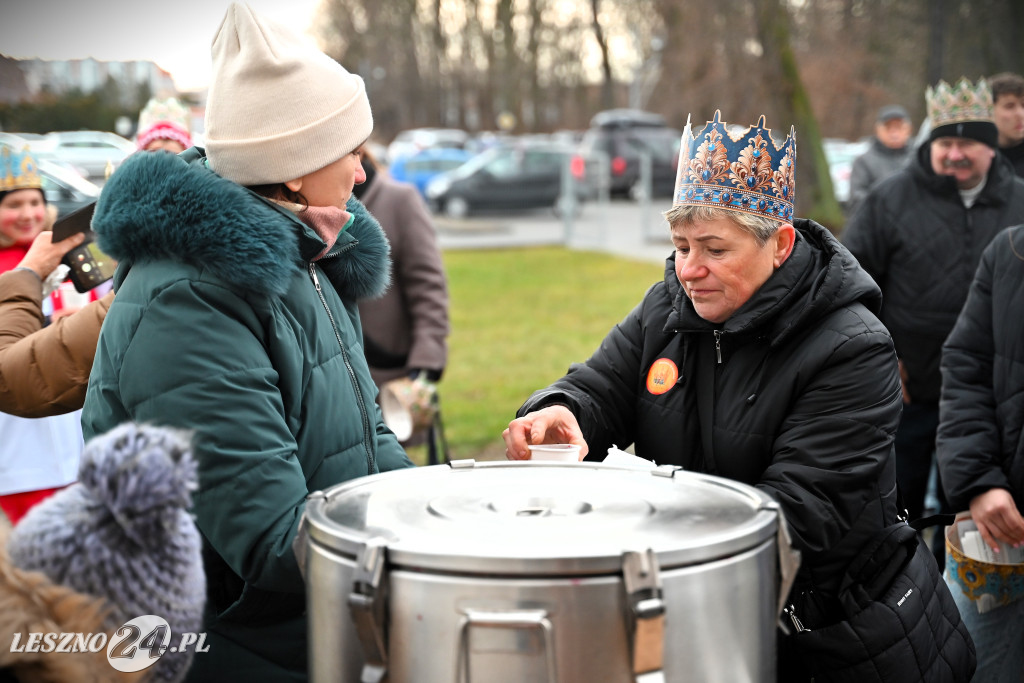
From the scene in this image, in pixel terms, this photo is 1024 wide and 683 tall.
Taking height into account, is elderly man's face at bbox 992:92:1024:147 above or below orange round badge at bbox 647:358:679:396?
above

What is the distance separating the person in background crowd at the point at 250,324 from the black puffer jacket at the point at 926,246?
3.27 metres

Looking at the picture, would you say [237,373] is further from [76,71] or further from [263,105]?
[76,71]

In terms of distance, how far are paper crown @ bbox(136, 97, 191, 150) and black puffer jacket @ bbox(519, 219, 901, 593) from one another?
9.99ft

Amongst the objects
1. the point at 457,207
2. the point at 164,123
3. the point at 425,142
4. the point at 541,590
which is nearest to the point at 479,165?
the point at 457,207

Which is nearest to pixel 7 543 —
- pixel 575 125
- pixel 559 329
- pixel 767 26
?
pixel 559 329

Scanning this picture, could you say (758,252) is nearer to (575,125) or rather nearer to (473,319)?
(473,319)

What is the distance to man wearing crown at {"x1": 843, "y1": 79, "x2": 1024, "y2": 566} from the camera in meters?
4.66

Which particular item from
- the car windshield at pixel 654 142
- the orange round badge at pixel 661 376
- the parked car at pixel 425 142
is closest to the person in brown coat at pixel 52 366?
the orange round badge at pixel 661 376

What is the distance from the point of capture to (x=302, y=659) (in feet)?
6.68

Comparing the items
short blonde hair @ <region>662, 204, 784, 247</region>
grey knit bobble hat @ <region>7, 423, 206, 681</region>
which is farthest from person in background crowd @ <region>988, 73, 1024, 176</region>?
grey knit bobble hat @ <region>7, 423, 206, 681</region>

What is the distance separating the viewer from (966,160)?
4.72 metres

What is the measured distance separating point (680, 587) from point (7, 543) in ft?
2.90

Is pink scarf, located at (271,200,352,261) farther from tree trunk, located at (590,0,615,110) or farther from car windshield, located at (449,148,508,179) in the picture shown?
tree trunk, located at (590,0,615,110)

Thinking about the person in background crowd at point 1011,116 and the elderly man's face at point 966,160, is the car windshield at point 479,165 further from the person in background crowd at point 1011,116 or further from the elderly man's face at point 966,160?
the elderly man's face at point 966,160
